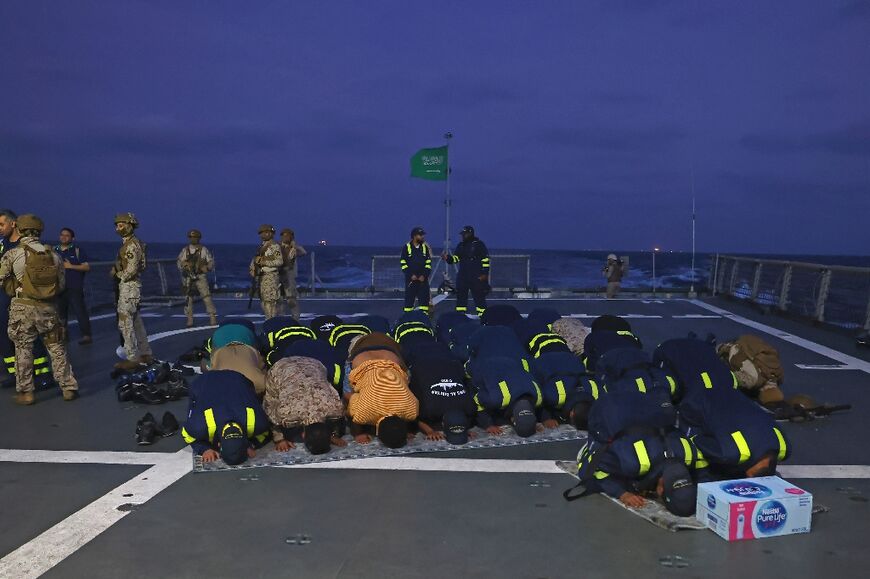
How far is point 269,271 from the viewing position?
508 inches

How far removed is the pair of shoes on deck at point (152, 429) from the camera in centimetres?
623

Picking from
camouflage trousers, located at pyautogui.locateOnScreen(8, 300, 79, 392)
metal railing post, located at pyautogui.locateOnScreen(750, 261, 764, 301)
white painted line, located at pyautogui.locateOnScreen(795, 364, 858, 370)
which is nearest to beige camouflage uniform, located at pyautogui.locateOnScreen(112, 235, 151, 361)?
camouflage trousers, located at pyautogui.locateOnScreen(8, 300, 79, 392)

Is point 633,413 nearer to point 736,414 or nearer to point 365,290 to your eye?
point 736,414

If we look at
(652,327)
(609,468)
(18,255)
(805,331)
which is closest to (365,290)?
(652,327)

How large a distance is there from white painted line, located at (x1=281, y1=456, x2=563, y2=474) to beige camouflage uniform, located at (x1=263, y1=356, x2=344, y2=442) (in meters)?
0.43

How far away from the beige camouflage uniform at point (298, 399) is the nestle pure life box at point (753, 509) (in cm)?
313

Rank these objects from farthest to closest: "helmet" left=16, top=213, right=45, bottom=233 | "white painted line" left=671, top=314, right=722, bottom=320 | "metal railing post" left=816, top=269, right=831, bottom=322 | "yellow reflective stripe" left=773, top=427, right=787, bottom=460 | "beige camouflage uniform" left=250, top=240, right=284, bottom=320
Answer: "white painted line" left=671, top=314, right=722, bottom=320
"metal railing post" left=816, top=269, right=831, bottom=322
"beige camouflage uniform" left=250, top=240, right=284, bottom=320
"helmet" left=16, top=213, right=45, bottom=233
"yellow reflective stripe" left=773, top=427, right=787, bottom=460

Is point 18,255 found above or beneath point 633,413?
above

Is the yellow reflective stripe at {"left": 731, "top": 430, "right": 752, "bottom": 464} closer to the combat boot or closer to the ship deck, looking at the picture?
the ship deck

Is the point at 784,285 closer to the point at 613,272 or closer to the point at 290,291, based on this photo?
the point at 613,272

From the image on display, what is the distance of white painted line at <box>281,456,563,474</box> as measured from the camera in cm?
548

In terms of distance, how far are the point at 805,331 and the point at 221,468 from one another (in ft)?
40.7

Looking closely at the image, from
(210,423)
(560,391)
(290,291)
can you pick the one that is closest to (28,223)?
(210,423)

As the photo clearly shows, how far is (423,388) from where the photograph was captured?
20.3 feet
